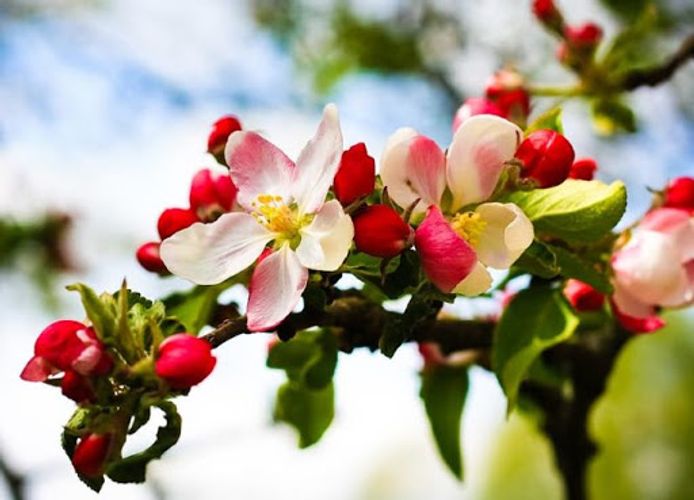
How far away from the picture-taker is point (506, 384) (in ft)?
2.65

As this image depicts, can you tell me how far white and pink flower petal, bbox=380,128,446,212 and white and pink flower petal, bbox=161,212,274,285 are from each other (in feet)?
0.30

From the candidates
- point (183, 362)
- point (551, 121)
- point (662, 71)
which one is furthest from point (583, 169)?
point (662, 71)

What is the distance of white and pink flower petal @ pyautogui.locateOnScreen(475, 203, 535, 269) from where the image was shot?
674 millimetres

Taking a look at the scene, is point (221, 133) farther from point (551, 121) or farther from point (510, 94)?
point (510, 94)

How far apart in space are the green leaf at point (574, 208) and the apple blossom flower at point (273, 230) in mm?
161

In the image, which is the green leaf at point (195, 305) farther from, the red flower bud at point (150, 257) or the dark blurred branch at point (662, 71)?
the dark blurred branch at point (662, 71)

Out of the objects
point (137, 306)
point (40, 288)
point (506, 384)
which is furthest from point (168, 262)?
point (40, 288)

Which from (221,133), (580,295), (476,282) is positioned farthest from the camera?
(580,295)

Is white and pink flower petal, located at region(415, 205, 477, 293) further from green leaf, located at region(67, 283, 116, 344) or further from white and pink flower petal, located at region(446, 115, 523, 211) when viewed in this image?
green leaf, located at region(67, 283, 116, 344)

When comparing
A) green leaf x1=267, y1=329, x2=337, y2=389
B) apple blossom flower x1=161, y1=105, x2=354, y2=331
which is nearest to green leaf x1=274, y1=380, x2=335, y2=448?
green leaf x1=267, y1=329, x2=337, y2=389

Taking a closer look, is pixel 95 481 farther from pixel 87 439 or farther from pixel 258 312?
→ pixel 258 312

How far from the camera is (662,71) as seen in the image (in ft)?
4.33

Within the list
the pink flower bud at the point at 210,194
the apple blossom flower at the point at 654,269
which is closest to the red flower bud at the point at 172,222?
the pink flower bud at the point at 210,194

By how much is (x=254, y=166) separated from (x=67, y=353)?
0.20 m
